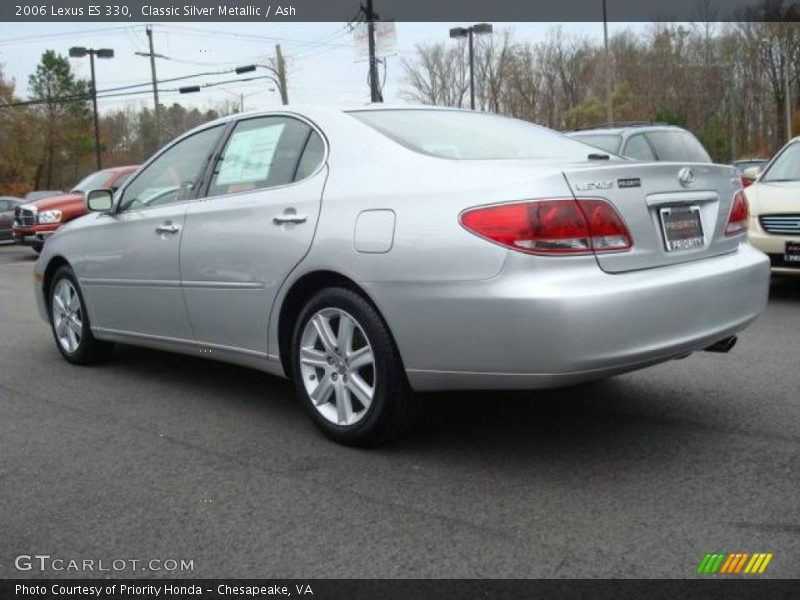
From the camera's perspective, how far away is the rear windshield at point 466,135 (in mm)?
3742

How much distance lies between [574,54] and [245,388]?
58.4 m

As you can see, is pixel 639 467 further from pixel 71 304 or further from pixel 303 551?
pixel 71 304

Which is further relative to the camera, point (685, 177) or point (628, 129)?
point (628, 129)

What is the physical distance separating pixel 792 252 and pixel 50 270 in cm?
616

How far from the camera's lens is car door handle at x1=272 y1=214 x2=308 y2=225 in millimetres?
3729

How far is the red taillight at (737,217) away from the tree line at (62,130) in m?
42.1

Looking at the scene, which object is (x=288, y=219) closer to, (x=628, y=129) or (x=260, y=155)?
(x=260, y=155)

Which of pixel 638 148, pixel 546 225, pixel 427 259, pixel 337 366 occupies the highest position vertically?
pixel 638 148

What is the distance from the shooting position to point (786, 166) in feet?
27.5

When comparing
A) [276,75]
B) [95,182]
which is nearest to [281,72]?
[276,75]

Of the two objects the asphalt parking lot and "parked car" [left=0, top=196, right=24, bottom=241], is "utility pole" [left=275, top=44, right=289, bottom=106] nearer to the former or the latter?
"parked car" [left=0, top=196, right=24, bottom=241]

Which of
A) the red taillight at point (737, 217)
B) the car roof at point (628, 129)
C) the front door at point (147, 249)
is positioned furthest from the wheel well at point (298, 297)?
the car roof at point (628, 129)

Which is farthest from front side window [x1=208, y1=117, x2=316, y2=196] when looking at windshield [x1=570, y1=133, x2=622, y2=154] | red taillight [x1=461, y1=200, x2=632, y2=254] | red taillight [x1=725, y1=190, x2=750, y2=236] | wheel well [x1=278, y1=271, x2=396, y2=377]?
windshield [x1=570, y1=133, x2=622, y2=154]

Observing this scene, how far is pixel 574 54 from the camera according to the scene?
58625 millimetres
